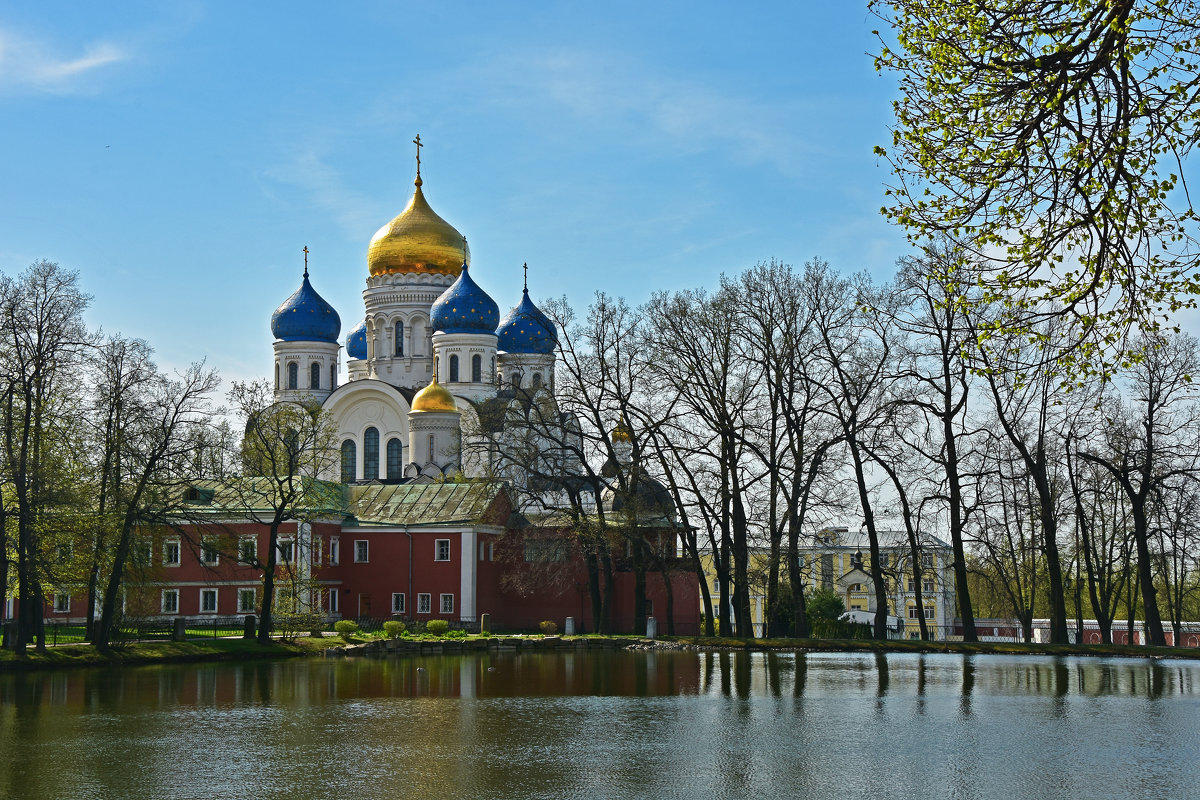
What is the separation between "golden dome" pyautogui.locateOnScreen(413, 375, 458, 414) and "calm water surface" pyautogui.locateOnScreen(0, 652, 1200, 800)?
36.2m

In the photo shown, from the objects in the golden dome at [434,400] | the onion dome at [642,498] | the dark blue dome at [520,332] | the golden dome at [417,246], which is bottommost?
the onion dome at [642,498]

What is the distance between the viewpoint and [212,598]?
156 feet

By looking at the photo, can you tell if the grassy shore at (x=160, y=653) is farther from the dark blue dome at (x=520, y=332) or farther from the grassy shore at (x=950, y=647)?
the dark blue dome at (x=520, y=332)

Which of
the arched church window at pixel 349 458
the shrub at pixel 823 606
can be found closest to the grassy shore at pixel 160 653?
the shrub at pixel 823 606

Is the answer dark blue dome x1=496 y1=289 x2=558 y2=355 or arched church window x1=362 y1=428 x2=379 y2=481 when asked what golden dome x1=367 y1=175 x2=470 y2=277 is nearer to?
dark blue dome x1=496 y1=289 x2=558 y2=355

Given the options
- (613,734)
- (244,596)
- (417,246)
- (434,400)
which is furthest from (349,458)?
(613,734)

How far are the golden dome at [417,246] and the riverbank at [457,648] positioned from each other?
34.5 meters

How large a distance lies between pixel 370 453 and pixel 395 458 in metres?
1.54

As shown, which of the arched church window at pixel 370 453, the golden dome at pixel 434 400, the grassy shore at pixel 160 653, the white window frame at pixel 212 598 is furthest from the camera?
the arched church window at pixel 370 453

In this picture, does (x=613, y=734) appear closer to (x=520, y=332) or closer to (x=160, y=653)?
(x=160, y=653)

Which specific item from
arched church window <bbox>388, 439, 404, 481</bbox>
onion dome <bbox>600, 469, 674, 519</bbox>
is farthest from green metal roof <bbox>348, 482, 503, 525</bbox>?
arched church window <bbox>388, 439, 404, 481</bbox>

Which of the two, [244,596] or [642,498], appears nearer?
[642,498]

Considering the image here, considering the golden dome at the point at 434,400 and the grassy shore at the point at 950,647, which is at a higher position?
the golden dome at the point at 434,400

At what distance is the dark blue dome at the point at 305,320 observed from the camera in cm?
6962
